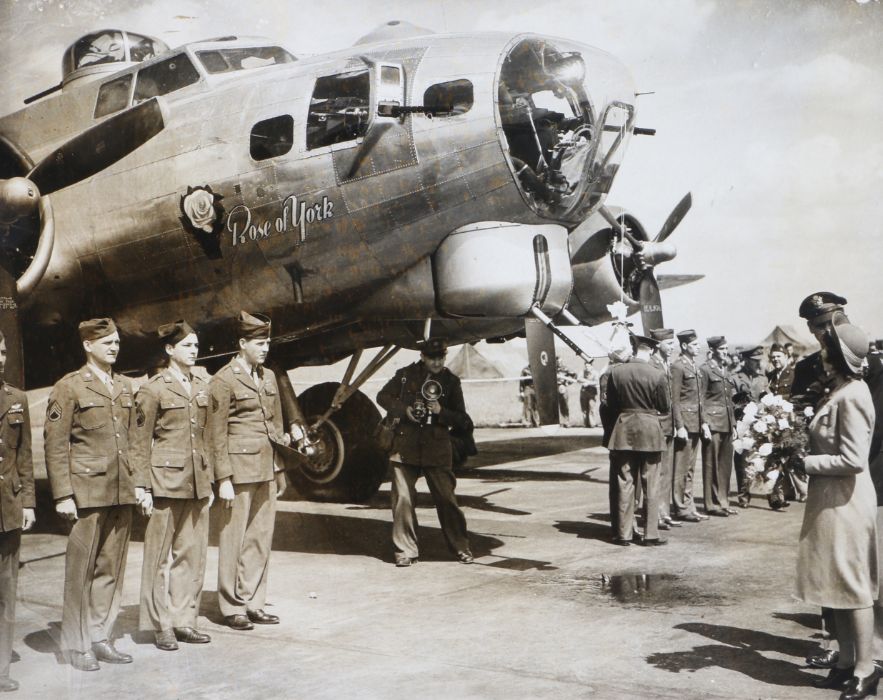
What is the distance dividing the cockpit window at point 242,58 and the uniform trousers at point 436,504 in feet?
15.3

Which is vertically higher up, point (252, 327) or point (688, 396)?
point (252, 327)

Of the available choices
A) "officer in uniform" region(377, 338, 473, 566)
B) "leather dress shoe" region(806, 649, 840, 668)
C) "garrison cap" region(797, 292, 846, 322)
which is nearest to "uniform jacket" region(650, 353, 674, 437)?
"officer in uniform" region(377, 338, 473, 566)

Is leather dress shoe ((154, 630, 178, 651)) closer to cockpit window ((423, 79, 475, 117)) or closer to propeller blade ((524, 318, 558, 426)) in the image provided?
propeller blade ((524, 318, 558, 426))

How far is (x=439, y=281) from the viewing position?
7902 mm

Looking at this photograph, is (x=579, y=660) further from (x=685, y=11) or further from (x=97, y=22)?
(x=97, y=22)

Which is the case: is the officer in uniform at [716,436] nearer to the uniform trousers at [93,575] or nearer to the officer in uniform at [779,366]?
the officer in uniform at [779,366]

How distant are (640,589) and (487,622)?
152 cm

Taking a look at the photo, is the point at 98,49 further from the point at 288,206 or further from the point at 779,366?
the point at 779,366

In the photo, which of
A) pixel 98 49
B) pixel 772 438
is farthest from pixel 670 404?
pixel 98 49

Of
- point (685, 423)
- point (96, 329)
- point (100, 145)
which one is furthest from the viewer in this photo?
point (685, 423)

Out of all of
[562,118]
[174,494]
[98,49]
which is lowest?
[174,494]

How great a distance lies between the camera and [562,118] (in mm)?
8031

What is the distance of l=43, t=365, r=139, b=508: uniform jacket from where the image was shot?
4.95 m

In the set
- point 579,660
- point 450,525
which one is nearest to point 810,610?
point 579,660
